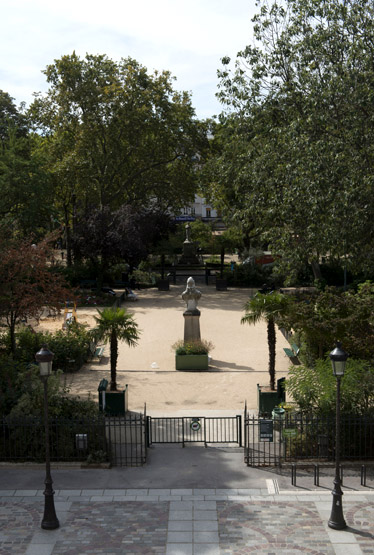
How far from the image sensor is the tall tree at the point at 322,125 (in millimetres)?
21375

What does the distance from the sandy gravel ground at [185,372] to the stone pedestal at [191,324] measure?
3.71 feet

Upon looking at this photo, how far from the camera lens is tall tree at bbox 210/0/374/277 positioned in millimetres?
21375

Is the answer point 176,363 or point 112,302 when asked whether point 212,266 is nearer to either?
point 112,302

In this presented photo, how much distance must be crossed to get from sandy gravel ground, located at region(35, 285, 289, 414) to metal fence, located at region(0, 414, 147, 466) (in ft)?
10.8

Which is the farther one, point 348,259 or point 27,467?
point 348,259

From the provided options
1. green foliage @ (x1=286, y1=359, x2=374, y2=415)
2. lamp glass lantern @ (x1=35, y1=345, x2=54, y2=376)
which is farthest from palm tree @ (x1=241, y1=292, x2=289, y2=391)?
lamp glass lantern @ (x1=35, y1=345, x2=54, y2=376)

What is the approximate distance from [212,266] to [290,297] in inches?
1133

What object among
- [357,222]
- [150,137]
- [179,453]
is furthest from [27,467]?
[150,137]

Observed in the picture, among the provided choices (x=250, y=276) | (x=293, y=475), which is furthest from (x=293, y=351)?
(x=250, y=276)

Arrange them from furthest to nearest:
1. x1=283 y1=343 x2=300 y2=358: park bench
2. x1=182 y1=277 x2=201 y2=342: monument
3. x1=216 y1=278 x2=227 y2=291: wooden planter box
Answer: x1=216 y1=278 x2=227 y2=291: wooden planter box < x1=182 y1=277 x2=201 y2=342: monument < x1=283 y1=343 x2=300 y2=358: park bench

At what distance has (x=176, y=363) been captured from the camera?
79.7ft

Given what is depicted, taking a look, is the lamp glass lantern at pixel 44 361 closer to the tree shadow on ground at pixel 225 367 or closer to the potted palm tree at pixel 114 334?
the potted palm tree at pixel 114 334

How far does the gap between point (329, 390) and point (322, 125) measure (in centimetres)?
1097

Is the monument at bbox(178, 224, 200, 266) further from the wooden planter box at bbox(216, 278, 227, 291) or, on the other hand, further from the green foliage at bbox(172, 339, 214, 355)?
the green foliage at bbox(172, 339, 214, 355)
